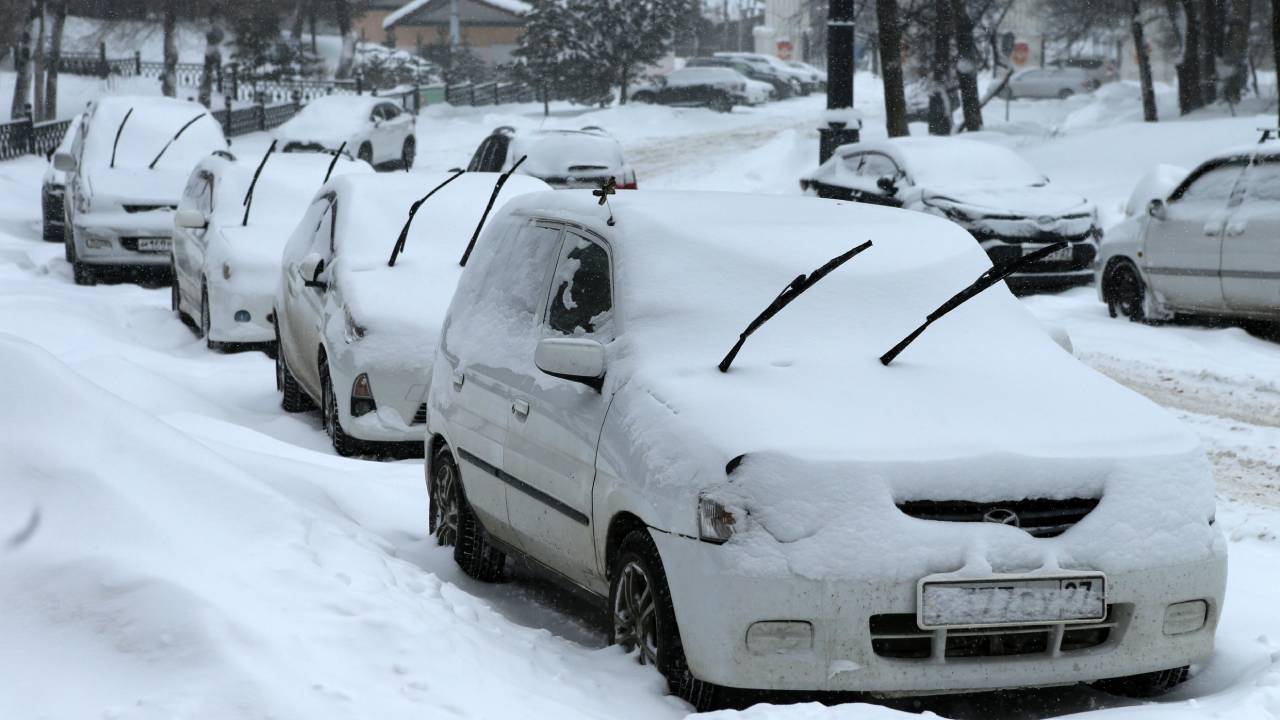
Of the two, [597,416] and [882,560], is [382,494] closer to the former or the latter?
[597,416]

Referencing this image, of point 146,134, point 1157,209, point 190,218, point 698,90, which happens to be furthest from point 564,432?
point 698,90

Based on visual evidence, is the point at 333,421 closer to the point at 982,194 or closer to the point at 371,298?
the point at 371,298

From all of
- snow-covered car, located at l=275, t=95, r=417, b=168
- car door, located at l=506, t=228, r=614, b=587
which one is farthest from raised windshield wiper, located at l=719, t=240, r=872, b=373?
snow-covered car, located at l=275, t=95, r=417, b=168

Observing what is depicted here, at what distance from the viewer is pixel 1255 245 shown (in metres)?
12.1

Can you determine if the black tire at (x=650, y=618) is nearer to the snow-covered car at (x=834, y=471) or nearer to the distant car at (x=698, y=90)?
the snow-covered car at (x=834, y=471)

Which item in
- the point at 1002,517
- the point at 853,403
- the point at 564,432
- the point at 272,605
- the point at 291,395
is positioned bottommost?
the point at 291,395

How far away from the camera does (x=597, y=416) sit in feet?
17.1

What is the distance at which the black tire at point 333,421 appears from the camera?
910cm

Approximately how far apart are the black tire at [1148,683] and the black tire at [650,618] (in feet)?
4.08

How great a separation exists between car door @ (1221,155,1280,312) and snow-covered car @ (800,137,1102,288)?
1992mm

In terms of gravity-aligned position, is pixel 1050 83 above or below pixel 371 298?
above

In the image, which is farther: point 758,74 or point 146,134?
point 758,74

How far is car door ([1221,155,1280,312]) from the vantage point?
12.0 meters

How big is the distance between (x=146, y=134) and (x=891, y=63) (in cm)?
1308
